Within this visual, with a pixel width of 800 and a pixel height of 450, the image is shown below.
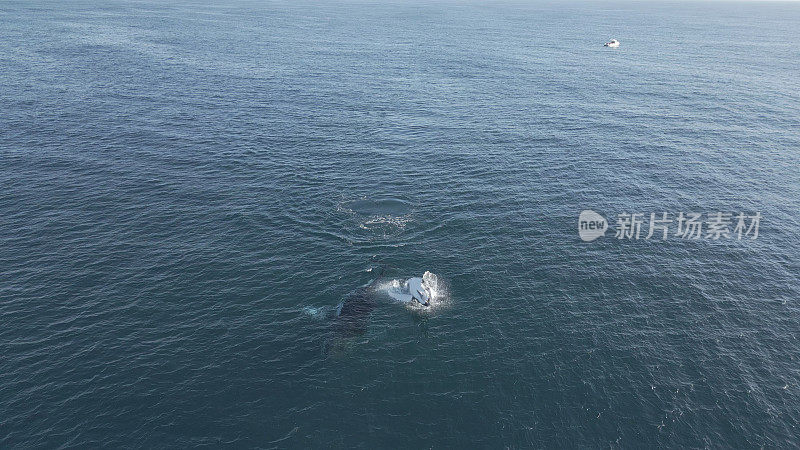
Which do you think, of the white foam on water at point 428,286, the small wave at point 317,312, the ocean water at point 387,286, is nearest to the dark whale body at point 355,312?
the ocean water at point 387,286

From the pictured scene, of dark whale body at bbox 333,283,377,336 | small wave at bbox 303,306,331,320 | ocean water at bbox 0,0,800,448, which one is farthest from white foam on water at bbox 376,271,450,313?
small wave at bbox 303,306,331,320

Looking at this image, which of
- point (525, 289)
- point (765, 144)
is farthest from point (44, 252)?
A: point (765, 144)

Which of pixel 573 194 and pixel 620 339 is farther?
pixel 573 194

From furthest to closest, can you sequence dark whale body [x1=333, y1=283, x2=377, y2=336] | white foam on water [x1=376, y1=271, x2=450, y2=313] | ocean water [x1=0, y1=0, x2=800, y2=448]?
white foam on water [x1=376, y1=271, x2=450, y2=313] < dark whale body [x1=333, y1=283, x2=377, y2=336] < ocean water [x1=0, y1=0, x2=800, y2=448]

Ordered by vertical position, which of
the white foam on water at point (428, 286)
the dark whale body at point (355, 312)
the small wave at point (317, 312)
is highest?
the white foam on water at point (428, 286)

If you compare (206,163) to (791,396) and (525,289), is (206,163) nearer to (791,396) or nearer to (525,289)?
(525,289)

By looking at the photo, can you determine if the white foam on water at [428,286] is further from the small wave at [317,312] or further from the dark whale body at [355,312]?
the small wave at [317,312]

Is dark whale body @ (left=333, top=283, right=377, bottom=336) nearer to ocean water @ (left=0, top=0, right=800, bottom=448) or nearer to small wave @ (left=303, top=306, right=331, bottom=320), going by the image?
ocean water @ (left=0, top=0, right=800, bottom=448)

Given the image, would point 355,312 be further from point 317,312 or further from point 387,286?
point 387,286
